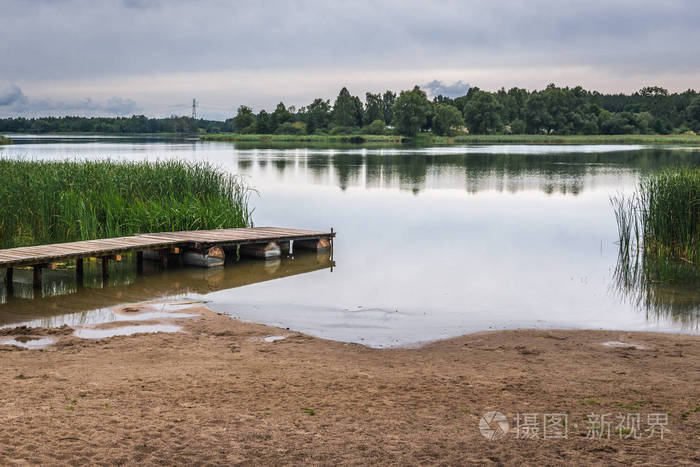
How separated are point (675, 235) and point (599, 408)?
9506mm

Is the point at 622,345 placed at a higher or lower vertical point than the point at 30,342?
lower

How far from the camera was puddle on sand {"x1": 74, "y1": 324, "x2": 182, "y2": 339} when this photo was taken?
8.45m

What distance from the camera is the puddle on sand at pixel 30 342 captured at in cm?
777

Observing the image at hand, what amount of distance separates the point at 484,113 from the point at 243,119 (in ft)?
194

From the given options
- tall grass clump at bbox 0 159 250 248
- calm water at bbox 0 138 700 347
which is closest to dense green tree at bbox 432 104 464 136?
calm water at bbox 0 138 700 347

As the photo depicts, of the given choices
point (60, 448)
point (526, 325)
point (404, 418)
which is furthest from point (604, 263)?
point (60, 448)

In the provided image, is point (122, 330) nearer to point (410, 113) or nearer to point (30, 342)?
point (30, 342)

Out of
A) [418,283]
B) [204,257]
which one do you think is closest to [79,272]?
[204,257]

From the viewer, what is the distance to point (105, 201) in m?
14.7

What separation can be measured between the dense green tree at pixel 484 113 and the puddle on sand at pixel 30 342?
129m

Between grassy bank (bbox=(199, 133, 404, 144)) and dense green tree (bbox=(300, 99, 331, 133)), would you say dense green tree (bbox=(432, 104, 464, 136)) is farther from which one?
dense green tree (bbox=(300, 99, 331, 133))

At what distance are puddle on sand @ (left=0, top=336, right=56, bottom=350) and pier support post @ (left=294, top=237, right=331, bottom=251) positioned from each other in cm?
816

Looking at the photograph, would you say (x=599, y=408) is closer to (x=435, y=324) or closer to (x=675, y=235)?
(x=435, y=324)

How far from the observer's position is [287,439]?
4.74m
